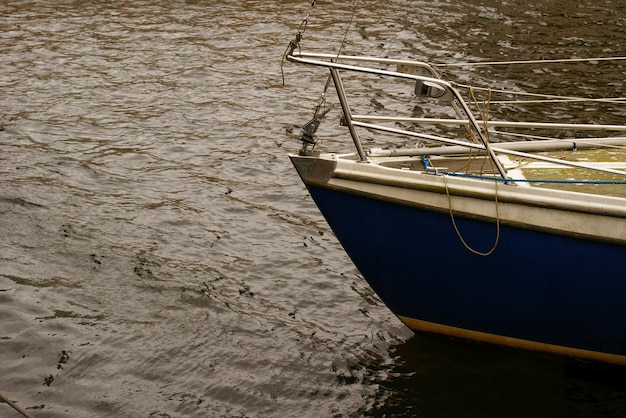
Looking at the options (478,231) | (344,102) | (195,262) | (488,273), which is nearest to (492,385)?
(488,273)

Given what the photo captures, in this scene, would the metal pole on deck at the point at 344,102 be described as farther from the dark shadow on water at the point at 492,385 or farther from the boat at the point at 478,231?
the dark shadow on water at the point at 492,385

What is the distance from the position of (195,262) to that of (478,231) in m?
4.11

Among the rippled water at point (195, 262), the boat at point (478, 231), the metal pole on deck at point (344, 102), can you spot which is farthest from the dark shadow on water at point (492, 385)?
the metal pole on deck at point (344, 102)

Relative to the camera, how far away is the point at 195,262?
10.4 m

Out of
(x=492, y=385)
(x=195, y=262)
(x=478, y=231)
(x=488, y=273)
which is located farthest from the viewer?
(x=195, y=262)

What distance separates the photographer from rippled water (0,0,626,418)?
25.9 feet

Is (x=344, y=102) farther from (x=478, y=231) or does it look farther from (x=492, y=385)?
(x=492, y=385)

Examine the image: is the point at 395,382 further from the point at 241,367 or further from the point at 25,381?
the point at 25,381

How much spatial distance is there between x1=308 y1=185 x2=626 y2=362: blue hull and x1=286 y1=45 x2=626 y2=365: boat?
0.04 ft

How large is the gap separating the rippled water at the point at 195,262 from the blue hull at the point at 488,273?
529 mm

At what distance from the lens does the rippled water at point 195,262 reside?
25.9 feet

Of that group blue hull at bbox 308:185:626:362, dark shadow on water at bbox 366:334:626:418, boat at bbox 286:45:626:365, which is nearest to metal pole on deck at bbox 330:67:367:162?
boat at bbox 286:45:626:365

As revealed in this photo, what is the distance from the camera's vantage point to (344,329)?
901 cm

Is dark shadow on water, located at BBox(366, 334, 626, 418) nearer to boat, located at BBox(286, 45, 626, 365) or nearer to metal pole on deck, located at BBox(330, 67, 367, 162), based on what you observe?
boat, located at BBox(286, 45, 626, 365)
